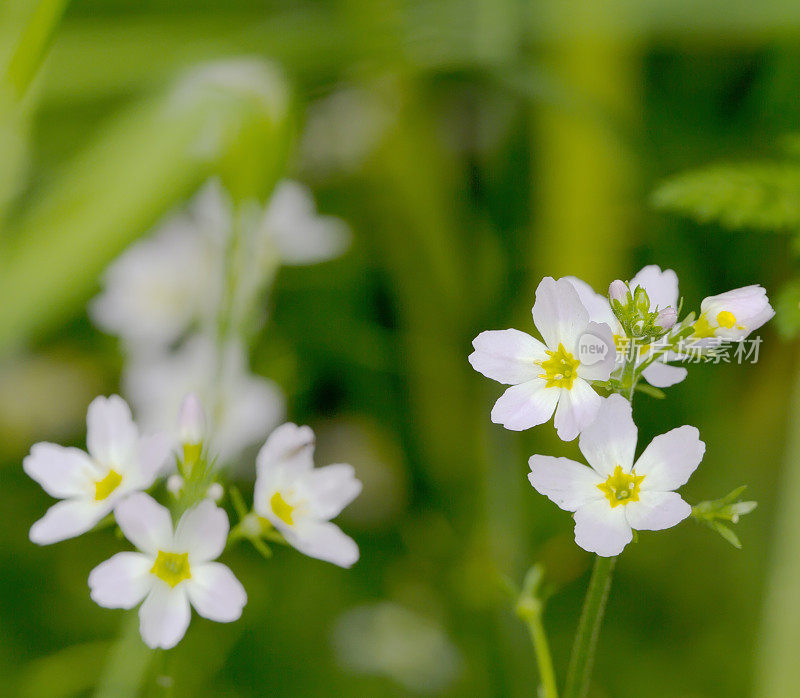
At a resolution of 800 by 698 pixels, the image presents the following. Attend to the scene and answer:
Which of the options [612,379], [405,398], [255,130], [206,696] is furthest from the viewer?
[405,398]

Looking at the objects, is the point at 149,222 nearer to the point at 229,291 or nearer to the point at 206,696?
the point at 229,291

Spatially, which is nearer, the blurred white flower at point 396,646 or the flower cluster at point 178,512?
the flower cluster at point 178,512

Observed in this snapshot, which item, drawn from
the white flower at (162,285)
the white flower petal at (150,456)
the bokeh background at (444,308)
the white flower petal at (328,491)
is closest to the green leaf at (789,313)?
the white flower petal at (328,491)

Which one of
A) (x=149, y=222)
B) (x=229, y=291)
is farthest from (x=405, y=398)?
(x=229, y=291)

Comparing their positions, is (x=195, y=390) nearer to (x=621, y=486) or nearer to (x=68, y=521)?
(x=68, y=521)

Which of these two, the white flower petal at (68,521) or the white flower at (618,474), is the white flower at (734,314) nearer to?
the white flower at (618,474)
